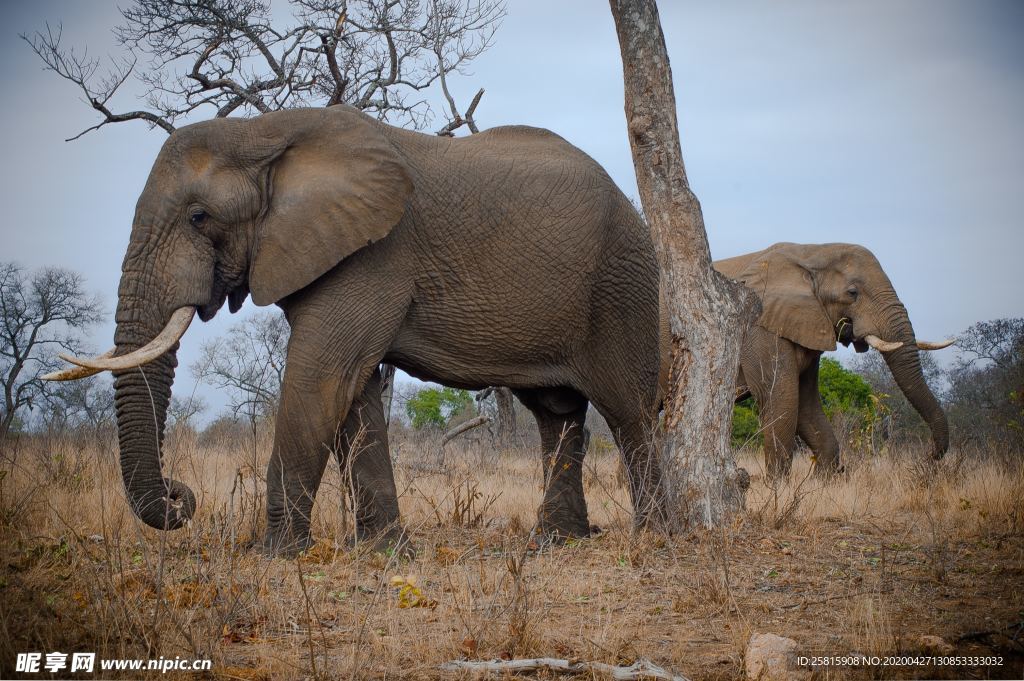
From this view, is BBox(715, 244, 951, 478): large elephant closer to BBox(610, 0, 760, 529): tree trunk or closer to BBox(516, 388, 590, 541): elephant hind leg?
BBox(516, 388, 590, 541): elephant hind leg

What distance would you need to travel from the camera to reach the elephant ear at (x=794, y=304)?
12.5 metres

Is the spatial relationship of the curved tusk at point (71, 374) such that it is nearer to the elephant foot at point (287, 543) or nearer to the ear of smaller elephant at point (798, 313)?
the elephant foot at point (287, 543)

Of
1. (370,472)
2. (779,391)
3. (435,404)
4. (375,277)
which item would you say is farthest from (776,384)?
(435,404)

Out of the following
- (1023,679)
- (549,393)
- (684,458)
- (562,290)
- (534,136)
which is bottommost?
(1023,679)

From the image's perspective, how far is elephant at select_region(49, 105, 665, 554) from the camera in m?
6.29

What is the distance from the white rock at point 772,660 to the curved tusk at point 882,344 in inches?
354

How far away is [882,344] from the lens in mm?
12078

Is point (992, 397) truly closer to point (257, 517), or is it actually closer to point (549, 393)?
point (549, 393)

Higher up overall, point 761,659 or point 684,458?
point 684,458

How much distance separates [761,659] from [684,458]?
3017 mm

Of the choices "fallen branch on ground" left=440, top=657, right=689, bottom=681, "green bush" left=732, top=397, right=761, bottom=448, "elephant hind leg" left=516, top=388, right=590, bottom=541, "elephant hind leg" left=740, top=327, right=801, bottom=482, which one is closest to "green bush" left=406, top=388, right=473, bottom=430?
"green bush" left=732, top=397, right=761, bottom=448

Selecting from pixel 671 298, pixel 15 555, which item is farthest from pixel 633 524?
pixel 15 555

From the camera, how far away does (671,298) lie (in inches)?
270

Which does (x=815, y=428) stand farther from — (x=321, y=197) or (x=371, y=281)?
(x=321, y=197)
